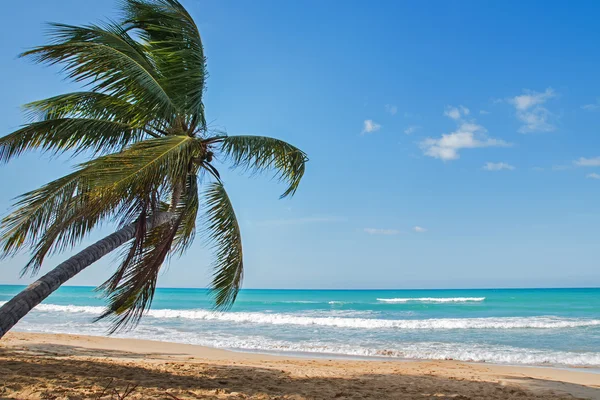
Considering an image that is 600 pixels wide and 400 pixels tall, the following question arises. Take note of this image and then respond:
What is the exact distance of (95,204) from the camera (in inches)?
181

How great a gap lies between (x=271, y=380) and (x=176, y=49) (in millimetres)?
5131

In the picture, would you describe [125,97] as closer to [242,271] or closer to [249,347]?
[242,271]

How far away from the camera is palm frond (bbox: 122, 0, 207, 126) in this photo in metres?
5.93

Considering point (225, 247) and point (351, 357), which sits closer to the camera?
point (225, 247)

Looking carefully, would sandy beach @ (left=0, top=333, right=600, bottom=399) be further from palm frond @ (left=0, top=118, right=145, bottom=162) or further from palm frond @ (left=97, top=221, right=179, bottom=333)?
palm frond @ (left=0, top=118, right=145, bottom=162)

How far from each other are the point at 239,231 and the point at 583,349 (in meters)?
11.5

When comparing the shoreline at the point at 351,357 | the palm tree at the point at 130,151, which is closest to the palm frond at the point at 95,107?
the palm tree at the point at 130,151

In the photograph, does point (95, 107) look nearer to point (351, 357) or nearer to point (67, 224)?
point (67, 224)

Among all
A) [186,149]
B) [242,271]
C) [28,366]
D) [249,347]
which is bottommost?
[249,347]

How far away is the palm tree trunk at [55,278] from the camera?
423cm

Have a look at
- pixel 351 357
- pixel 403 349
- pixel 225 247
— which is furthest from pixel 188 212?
pixel 403 349

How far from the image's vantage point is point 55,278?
15.4 ft

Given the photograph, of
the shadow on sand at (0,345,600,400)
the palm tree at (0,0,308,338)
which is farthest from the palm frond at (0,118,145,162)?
the shadow on sand at (0,345,600,400)

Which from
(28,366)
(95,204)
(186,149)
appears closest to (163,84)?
(186,149)
